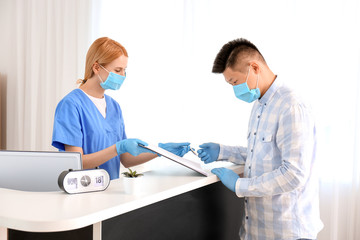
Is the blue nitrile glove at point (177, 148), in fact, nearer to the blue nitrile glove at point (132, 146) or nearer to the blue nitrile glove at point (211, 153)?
the blue nitrile glove at point (211, 153)

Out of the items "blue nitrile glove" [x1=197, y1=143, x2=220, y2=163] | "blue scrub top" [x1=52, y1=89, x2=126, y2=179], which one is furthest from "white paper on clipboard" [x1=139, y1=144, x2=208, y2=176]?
"blue scrub top" [x1=52, y1=89, x2=126, y2=179]

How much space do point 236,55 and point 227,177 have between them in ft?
1.76

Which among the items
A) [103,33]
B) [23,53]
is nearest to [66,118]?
[103,33]

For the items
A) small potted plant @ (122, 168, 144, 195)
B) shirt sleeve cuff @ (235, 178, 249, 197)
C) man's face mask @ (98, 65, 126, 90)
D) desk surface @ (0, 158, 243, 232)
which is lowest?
shirt sleeve cuff @ (235, 178, 249, 197)

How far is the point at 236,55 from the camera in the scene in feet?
5.36

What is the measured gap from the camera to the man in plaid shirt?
4.55 feet

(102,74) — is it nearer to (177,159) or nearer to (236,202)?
(177,159)

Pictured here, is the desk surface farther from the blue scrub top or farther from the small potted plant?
the blue scrub top

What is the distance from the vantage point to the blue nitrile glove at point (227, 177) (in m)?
1.49

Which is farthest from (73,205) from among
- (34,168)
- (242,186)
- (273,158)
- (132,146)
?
(273,158)

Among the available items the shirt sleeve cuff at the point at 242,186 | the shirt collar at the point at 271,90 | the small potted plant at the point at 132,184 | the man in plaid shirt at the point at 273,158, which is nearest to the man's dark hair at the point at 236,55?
the man in plaid shirt at the point at 273,158

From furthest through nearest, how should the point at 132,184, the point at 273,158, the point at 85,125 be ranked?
the point at 85,125
the point at 273,158
the point at 132,184

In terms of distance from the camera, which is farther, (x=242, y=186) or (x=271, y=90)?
(x=271, y=90)

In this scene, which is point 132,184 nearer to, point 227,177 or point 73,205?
point 73,205
